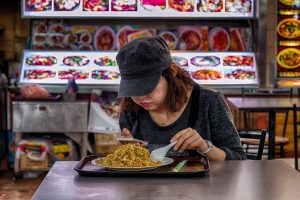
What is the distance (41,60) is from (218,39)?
7.68 ft

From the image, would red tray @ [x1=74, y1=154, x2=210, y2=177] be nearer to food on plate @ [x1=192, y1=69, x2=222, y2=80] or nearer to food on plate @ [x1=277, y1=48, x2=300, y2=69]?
food on plate @ [x1=192, y1=69, x2=222, y2=80]

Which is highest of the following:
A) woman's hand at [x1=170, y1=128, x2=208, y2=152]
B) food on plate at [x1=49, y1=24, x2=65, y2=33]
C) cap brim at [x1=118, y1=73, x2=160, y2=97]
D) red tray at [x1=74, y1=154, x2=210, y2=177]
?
food on plate at [x1=49, y1=24, x2=65, y2=33]

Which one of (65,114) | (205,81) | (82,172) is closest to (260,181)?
(82,172)

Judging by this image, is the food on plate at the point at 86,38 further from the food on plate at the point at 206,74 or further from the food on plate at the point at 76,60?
the food on plate at the point at 206,74

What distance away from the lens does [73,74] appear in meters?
7.05

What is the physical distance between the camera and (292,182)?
6.29ft

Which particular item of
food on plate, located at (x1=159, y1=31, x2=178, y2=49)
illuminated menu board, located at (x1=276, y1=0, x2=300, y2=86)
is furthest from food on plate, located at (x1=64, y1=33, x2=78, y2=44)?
illuminated menu board, located at (x1=276, y1=0, x2=300, y2=86)

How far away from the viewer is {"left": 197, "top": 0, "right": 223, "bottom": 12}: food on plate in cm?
733

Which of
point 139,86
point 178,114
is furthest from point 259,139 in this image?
point 139,86

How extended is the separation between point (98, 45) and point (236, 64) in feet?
5.97

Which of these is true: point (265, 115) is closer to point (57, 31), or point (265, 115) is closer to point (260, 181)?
point (57, 31)

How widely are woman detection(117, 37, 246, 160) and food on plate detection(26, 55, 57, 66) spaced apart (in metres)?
4.49

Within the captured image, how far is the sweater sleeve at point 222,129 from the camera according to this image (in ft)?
8.54

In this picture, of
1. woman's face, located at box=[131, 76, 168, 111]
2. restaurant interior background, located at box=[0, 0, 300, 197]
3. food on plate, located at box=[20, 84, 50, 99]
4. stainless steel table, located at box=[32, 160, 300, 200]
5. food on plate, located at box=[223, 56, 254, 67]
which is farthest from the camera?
food on plate, located at box=[223, 56, 254, 67]
